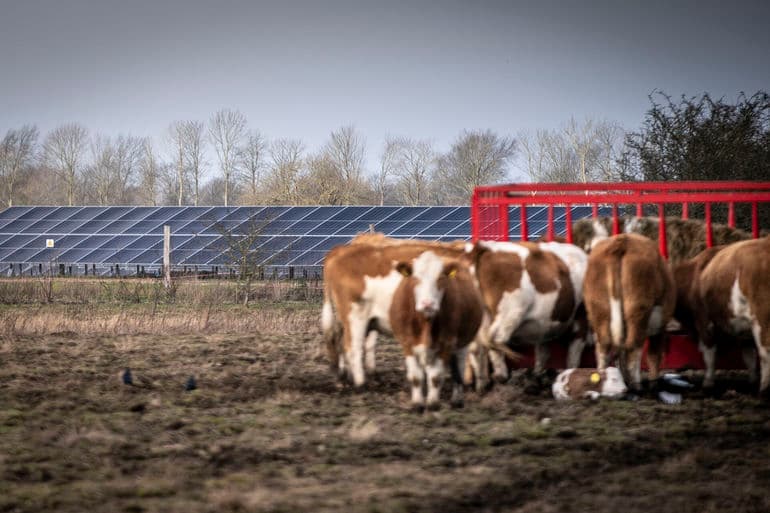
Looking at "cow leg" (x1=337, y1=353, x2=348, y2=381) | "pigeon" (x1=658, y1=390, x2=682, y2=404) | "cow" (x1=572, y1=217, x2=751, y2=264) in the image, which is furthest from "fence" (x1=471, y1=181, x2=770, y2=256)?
"pigeon" (x1=658, y1=390, x2=682, y2=404)

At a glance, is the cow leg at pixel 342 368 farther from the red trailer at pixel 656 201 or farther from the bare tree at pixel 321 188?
the bare tree at pixel 321 188

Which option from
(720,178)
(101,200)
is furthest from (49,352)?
(101,200)

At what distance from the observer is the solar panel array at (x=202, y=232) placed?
112 ft

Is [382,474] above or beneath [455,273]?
beneath

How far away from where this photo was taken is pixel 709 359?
10141 millimetres

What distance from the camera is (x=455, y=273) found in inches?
371

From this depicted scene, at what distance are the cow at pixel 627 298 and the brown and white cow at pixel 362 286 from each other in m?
1.49

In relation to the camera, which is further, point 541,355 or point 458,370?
point 541,355

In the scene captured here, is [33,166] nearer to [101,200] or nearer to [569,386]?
[101,200]

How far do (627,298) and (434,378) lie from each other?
83.8 inches

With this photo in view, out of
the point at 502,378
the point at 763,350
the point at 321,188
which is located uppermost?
the point at 321,188

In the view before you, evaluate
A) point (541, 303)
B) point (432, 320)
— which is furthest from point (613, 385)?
point (432, 320)

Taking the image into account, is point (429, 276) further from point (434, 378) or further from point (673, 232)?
point (673, 232)

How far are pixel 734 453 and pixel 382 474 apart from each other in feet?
8.52
